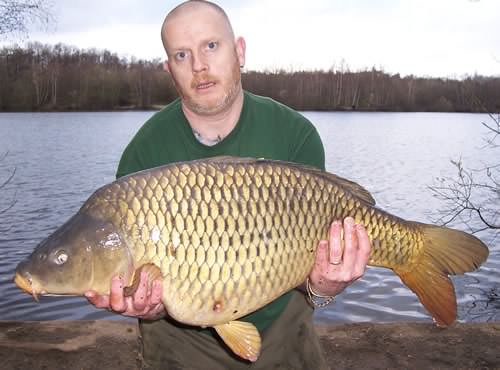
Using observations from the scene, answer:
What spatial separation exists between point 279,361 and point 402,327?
1.80 metres

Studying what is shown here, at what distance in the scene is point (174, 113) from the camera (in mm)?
2051

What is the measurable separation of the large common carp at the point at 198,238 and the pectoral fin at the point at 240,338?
0.03 meters

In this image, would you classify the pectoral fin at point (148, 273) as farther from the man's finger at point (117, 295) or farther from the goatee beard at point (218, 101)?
the goatee beard at point (218, 101)

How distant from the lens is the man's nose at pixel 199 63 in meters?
1.87

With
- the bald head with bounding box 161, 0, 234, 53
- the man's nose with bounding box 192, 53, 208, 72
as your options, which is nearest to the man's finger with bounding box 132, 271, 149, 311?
the man's nose with bounding box 192, 53, 208, 72

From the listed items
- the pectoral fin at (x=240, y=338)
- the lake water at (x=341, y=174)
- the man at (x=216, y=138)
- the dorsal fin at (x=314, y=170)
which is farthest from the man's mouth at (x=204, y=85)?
the lake water at (x=341, y=174)

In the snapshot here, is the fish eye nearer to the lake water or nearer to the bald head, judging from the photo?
the bald head

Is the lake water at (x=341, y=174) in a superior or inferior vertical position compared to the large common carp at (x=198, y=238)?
inferior

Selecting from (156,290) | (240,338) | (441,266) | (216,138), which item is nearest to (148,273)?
(156,290)

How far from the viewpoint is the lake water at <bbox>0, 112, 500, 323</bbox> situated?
559cm

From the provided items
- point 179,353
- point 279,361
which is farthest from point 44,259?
point 279,361

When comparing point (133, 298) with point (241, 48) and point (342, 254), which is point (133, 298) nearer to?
point (342, 254)

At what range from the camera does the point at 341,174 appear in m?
13.4

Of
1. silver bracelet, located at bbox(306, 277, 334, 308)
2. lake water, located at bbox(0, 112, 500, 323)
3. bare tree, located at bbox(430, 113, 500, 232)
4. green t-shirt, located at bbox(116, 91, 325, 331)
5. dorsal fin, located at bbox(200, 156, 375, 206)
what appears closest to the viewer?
dorsal fin, located at bbox(200, 156, 375, 206)
